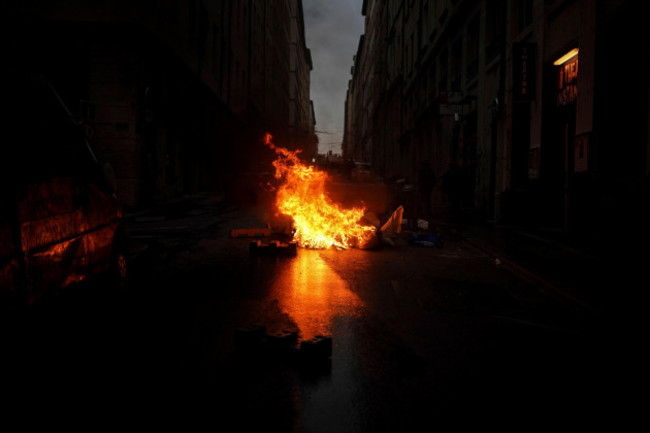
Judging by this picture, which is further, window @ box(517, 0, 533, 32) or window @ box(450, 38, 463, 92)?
window @ box(450, 38, 463, 92)

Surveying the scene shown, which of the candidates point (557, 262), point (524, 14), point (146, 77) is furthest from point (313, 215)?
point (146, 77)

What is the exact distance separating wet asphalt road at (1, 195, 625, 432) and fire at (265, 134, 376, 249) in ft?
12.5

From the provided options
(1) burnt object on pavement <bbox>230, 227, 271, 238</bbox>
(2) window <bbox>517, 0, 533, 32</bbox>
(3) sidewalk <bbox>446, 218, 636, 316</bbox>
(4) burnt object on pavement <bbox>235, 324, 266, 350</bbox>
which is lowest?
(3) sidewalk <bbox>446, 218, 636, 316</bbox>

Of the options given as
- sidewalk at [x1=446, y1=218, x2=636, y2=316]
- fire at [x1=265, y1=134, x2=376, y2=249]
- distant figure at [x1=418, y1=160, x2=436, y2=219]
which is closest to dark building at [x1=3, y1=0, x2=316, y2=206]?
fire at [x1=265, y1=134, x2=376, y2=249]

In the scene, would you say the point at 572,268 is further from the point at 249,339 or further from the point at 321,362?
the point at 249,339

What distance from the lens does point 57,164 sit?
3.66 metres

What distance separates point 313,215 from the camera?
1069 cm

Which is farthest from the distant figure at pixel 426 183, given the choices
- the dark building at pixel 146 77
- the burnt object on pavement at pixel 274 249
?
the burnt object on pavement at pixel 274 249

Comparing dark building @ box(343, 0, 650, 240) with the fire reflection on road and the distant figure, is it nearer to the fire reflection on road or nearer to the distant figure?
the distant figure

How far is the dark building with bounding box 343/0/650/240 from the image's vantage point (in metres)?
9.27

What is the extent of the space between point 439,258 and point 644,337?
189 inches

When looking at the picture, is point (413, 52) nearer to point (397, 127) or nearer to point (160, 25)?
point (397, 127)

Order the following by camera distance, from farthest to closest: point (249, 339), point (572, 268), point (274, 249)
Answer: point (274, 249)
point (572, 268)
point (249, 339)

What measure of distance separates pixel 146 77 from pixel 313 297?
1756 cm
